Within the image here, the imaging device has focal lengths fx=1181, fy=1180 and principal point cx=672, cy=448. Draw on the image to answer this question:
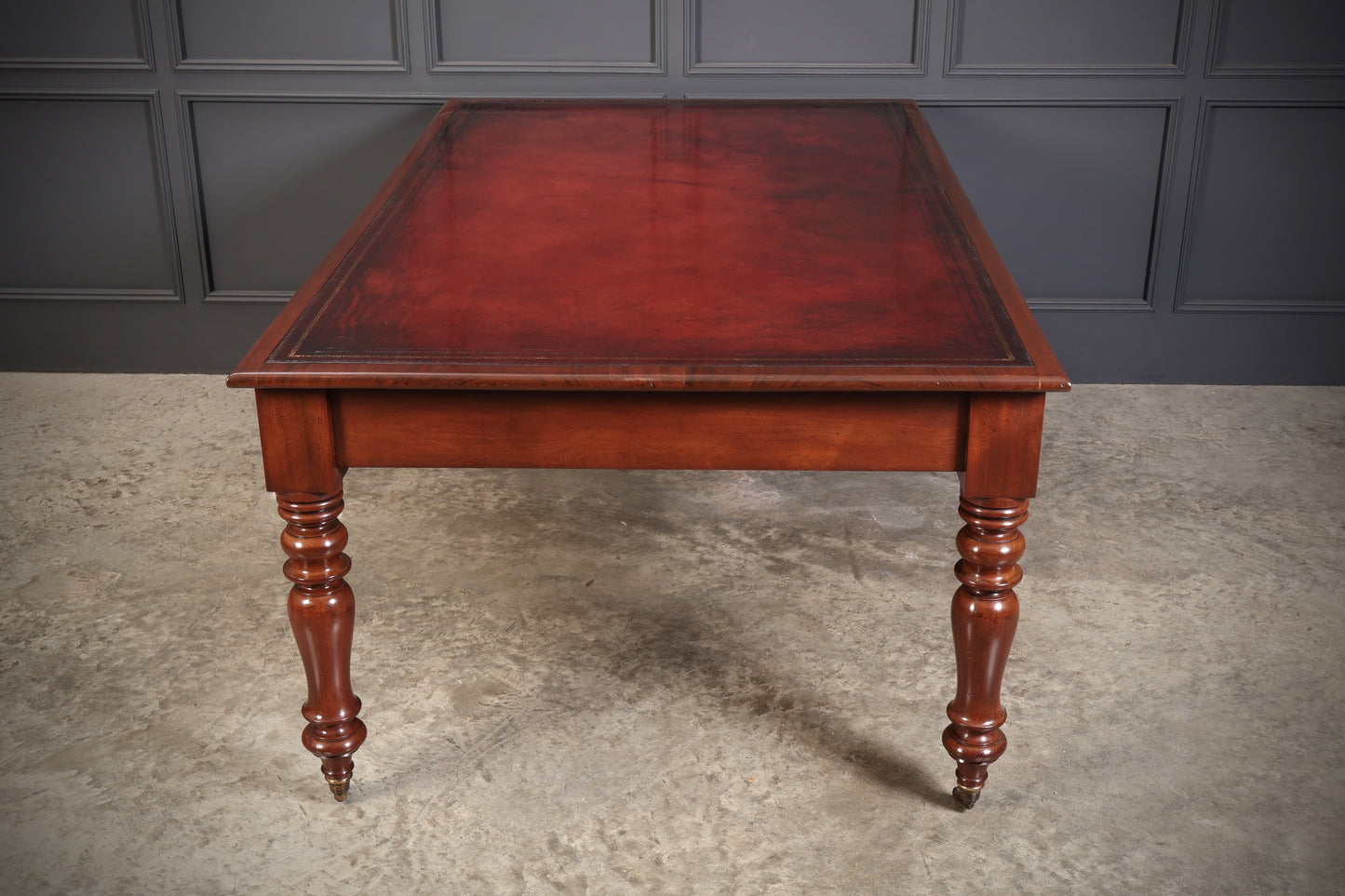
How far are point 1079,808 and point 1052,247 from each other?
7.25 feet

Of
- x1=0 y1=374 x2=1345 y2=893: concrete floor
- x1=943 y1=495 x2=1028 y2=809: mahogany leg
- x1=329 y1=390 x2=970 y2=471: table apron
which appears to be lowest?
x1=0 y1=374 x2=1345 y2=893: concrete floor

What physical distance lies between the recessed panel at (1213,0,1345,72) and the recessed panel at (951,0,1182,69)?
154mm

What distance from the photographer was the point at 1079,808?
2016mm

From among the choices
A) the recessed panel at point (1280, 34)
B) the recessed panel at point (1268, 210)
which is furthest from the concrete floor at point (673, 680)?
the recessed panel at point (1280, 34)

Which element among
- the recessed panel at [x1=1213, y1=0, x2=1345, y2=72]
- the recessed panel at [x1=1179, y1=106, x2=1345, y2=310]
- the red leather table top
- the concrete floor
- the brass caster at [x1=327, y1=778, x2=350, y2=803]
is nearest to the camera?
the red leather table top

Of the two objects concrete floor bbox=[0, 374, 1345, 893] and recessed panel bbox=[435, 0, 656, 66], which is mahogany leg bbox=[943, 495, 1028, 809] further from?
recessed panel bbox=[435, 0, 656, 66]

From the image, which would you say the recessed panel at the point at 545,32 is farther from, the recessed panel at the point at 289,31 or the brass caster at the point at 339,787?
the brass caster at the point at 339,787

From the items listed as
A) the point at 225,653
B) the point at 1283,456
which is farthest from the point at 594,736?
the point at 1283,456

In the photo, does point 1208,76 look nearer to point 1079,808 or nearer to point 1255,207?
point 1255,207

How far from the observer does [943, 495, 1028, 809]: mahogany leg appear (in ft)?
6.09

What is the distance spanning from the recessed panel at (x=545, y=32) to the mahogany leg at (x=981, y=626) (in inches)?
87.7

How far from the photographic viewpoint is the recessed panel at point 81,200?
3.69 m

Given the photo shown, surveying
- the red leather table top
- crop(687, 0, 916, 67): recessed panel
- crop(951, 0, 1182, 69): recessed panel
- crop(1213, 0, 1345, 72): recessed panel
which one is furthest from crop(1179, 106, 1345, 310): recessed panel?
the red leather table top

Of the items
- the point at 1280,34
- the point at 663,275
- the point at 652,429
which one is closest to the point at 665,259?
the point at 663,275
